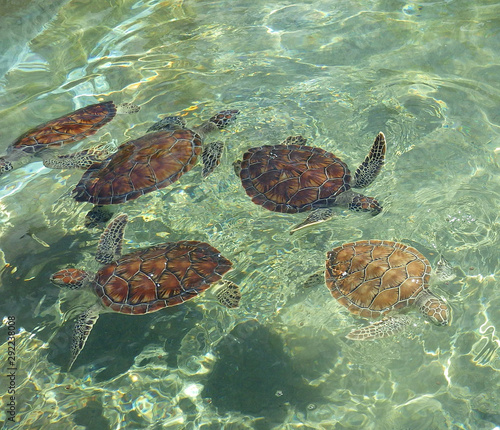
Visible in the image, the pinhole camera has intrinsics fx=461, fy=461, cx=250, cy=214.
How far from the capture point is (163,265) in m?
4.46

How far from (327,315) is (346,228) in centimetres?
110

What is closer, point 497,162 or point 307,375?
point 307,375

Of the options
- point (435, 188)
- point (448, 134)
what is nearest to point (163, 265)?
point (435, 188)

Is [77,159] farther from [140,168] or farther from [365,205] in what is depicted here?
[365,205]

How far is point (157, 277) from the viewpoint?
14.4 feet

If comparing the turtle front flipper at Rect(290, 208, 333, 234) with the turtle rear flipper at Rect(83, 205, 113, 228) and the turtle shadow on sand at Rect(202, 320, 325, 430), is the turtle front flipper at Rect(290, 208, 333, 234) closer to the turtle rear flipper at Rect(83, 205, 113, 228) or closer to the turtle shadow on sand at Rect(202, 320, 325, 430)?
the turtle shadow on sand at Rect(202, 320, 325, 430)

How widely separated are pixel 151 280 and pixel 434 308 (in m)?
2.59

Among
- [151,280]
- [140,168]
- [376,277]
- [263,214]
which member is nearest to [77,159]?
[140,168]

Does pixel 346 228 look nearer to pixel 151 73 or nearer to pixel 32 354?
pixel 32 354

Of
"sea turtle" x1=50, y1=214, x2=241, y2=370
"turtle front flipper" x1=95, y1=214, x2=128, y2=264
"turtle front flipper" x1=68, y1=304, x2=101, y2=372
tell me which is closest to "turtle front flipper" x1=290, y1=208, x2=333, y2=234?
"sea turtle" x1=50, y1=214, x2=241, y2=370

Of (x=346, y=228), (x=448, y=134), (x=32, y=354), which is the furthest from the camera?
(x=448, y=134)

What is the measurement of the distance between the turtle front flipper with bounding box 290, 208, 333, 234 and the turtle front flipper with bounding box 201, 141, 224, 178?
4.56 ft

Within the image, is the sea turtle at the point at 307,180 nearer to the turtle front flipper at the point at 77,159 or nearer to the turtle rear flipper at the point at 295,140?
the turtle rear flipper at the point at 295,140

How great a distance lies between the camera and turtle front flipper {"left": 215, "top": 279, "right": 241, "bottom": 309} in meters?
4.46
